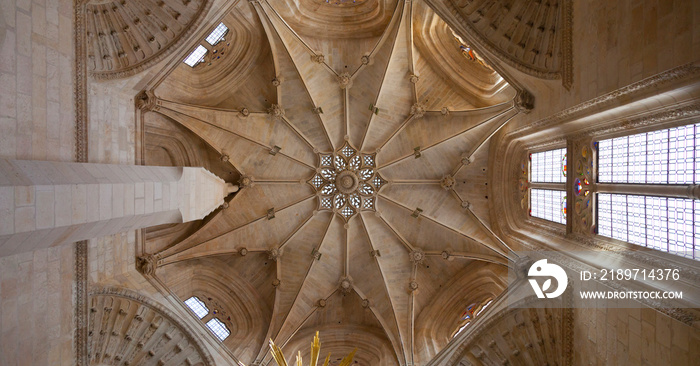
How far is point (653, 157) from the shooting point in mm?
8586

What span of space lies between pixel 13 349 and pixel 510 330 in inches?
463

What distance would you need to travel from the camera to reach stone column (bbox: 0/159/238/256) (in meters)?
5.69

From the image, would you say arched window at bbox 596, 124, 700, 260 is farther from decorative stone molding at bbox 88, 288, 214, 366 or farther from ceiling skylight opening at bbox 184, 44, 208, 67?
ceiling skylight opening at bbox 184, 44, 208, 67

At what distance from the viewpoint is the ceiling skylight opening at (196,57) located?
15057 mm

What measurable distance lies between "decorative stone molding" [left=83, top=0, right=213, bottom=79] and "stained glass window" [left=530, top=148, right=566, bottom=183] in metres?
11.3

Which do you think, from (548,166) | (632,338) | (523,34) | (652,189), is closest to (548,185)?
(548,166)

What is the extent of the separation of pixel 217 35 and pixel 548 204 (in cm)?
1327

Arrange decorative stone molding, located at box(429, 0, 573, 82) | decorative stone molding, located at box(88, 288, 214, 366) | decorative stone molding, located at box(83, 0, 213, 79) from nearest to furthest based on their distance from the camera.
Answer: decorative stone molding, located at box(429, 0, 573, 82) → decorative stone molding, located at box(83, 0, 213, 79) → decorative stone molding, located at box(88, 288, 214, 366)

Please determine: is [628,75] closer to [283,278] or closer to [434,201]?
[434,201]

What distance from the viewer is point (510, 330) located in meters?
11.3

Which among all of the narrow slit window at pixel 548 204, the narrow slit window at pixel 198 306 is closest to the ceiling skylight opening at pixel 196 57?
the narrow slit window at pixel 198 306

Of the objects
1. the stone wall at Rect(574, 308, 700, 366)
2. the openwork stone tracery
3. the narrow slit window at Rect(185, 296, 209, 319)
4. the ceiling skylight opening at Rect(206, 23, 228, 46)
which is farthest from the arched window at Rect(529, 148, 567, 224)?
the narrow slit window at Rect(185, 296, 209, 319)

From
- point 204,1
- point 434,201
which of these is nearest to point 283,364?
point 204,1

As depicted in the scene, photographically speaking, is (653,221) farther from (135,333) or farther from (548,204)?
(135,333)
